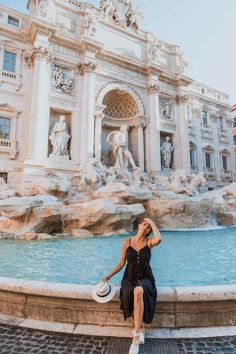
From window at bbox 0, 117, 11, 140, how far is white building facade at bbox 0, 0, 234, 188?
0.17 ft

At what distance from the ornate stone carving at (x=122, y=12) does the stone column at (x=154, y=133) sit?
516 cm

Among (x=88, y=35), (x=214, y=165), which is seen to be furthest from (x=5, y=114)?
(x=214, y=165)

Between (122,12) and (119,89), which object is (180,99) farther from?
(122,12)

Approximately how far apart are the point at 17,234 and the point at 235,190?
1181 cm

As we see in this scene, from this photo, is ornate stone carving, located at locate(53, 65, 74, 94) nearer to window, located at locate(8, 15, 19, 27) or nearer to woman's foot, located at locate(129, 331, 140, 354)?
window, located at locate(8, 15, 19, 27)

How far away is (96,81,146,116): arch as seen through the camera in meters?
16.5

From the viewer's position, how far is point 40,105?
13.9 metres

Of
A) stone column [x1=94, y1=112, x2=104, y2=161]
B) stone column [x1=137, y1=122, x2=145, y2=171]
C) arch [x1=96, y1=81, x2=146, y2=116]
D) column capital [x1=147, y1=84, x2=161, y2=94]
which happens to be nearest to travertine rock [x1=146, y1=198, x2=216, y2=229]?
stone column [x1=94, y1=112, x2=104, y2=161]

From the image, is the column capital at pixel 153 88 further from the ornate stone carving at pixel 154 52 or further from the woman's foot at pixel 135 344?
the woman's foot at pixel 135 344

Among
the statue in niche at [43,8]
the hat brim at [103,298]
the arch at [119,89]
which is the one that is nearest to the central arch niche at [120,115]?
the arch at [119,89]

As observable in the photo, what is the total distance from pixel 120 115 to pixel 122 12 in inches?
305

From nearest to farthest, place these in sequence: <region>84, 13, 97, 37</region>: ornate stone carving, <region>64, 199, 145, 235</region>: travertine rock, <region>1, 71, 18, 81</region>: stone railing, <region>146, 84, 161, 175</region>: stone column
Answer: <region>64, 199, 145, 235</region>: travertine rock
<region>1, 71, 18, 81</region>: stone railing
<region>84, 13, 97, 37</region>: ornate stone carving
<region>146, 84, 161, 175</region>: stone column

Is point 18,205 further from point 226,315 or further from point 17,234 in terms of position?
point 226,315

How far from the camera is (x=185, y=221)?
1028 cm
